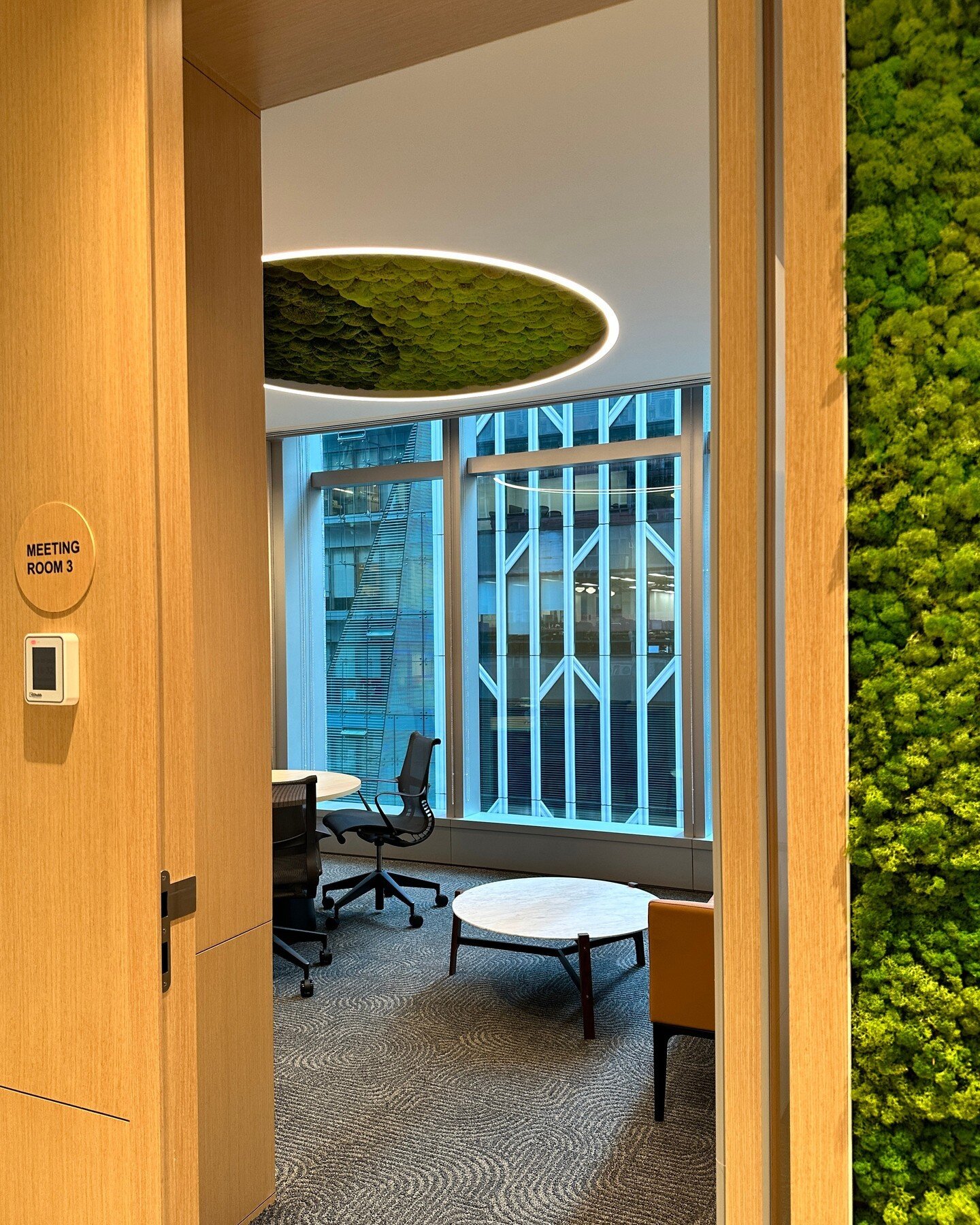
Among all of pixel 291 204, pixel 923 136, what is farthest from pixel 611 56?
pixel 923 136

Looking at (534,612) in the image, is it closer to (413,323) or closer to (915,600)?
(413,323)

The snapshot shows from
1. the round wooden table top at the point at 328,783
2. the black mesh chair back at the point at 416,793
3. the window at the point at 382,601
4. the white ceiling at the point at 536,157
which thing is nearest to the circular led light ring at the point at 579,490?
the window at the point at 382,601

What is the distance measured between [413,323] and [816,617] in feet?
12.9

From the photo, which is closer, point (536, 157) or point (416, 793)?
point (536, 157)

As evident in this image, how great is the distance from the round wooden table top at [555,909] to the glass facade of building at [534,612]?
1.55m

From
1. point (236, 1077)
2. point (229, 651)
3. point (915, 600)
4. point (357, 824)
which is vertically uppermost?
point (915, 600)

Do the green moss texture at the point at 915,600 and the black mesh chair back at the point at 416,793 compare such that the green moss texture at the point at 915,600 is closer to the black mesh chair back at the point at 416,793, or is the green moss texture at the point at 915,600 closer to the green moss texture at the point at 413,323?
the green moss texture at the point at 413,323

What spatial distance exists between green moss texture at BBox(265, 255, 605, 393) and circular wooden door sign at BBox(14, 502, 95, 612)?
2614 millimetres

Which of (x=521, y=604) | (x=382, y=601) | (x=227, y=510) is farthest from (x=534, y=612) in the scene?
(x=227, y=510)

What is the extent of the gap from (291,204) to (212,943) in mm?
2535

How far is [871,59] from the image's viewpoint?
115 centimetres

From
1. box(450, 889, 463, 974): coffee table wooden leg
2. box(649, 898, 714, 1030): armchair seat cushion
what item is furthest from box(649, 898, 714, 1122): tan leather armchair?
box(450, 889, 463, 974): coffee table wooden leg

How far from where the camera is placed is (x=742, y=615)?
125 cm

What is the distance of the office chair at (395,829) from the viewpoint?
580cm
